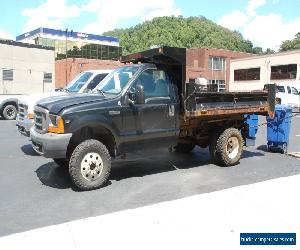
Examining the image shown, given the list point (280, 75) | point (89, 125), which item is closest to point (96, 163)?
point (89, 125)

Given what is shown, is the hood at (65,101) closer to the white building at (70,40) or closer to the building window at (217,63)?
the building window at (217,63)

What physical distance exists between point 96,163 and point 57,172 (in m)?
1.59

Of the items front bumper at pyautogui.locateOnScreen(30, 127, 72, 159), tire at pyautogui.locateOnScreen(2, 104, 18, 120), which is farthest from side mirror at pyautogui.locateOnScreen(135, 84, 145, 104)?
tire at pyautogui.locateOnScreen(2, 104, 18, 120)

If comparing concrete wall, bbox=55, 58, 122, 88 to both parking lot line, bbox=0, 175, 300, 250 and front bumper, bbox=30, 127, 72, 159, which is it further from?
parking lot line, bbox=0, 175, 300, 250

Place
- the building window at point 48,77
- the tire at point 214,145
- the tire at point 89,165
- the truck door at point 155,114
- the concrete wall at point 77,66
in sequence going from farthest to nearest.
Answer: the concrete wall at point 77,66 < the building window at point 48,77 < the tire at point 214,145 < the truck door at point 155,114 < the tire at point 89,165

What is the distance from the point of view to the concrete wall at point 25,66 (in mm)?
30141

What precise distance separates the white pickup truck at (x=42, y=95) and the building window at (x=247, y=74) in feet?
147

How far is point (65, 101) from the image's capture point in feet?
23.2

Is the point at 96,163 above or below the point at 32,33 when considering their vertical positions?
below

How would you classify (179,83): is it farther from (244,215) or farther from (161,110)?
(244,215)

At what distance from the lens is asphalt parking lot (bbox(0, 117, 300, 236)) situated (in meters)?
5.95

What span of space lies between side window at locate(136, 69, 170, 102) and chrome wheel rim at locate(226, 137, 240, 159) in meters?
2.00

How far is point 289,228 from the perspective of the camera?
5.23 m

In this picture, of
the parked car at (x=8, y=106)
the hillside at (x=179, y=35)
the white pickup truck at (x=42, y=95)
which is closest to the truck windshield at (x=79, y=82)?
the white pickup truck at (x=42, y=95)
